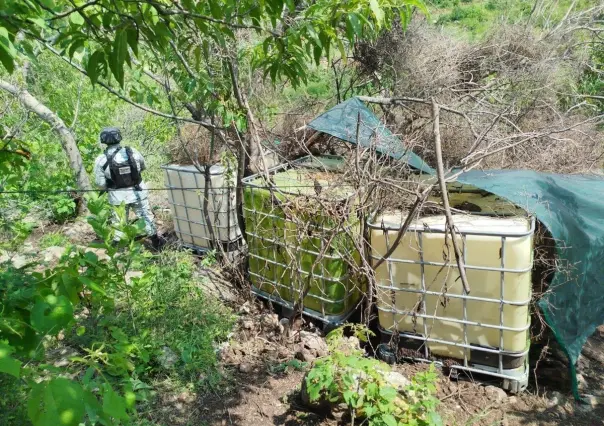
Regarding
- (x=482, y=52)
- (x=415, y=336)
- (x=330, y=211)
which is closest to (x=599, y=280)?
(x=415, y=336)

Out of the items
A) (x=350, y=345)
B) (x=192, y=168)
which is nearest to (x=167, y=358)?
(x=350, y=345)

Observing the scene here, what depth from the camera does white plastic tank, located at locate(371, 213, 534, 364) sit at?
286cm

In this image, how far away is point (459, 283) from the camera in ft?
9.90

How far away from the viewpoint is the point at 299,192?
10.8 feet

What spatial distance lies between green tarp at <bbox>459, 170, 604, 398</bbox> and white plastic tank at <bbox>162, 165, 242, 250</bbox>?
228 centimetres

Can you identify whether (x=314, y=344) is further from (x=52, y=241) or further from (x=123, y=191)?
(x=52, y=241)

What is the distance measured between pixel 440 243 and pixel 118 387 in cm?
223

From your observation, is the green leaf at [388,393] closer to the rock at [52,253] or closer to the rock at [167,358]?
the rock at [167,358]

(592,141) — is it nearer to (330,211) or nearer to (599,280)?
(599,280)

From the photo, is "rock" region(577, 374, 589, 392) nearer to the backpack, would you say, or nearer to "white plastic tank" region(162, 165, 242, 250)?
"white plastic tank" region(162, 165, 242, 250)

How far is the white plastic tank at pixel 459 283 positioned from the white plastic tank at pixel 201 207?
71.5 inches

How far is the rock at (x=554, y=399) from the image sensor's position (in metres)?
3.11

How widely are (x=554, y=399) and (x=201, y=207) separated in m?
3.42

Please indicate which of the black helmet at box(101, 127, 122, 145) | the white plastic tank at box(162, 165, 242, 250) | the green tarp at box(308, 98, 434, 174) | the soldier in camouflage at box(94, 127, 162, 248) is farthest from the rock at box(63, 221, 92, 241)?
the green tarp at box(308, 98, 434, 174)
